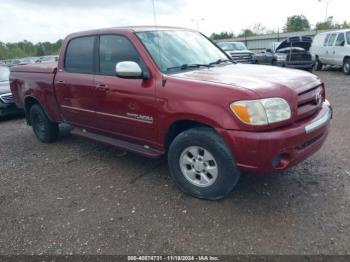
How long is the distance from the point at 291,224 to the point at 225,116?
1.17m

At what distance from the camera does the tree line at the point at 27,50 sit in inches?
2403

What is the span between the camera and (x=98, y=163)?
15.9 ft

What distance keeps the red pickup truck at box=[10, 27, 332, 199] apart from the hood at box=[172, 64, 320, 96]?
10 mm

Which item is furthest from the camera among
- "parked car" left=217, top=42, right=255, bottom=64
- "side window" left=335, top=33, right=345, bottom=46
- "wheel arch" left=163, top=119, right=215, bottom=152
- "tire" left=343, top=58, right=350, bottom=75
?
"parked car" left=217, top=42, right=255, bottom=64

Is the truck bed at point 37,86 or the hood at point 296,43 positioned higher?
the hood at point 296,43

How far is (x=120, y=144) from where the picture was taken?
430cm

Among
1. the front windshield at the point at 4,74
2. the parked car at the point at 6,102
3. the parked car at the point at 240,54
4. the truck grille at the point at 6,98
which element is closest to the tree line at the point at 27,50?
the parked car at the point at 240,54

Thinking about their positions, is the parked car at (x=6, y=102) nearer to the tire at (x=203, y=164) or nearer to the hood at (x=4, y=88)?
the hood at (x=4, y=88)

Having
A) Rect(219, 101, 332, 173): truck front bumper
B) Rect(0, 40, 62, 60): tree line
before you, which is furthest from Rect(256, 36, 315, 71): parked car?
Rect(0, 40, 62, 60): tree line

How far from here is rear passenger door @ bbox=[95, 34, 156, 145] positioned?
12.3 ft

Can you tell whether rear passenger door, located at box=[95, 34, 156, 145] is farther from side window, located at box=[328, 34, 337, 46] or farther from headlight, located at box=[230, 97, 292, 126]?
side window, located at box=[328, 34, 337, 46]

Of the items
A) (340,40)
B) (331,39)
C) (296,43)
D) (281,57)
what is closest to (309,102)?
(281,57)

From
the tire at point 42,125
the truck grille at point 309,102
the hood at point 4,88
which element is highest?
the truck grille at point 309,102

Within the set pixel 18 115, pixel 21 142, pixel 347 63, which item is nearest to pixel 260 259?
pixel 21 142
